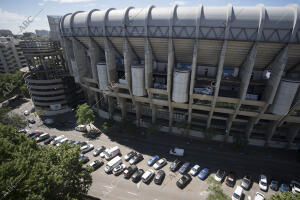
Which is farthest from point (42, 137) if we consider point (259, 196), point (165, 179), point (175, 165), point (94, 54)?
point (259, 196)

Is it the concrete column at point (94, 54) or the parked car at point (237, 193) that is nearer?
the parked car at point (237, 193)

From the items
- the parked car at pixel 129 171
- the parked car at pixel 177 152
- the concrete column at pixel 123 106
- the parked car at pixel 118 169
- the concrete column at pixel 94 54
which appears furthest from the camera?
the concrete column at pixel 123 106

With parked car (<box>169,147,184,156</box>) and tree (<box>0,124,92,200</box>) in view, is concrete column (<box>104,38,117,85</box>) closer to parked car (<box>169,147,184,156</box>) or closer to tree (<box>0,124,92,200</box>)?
tree (<box>0,124,92,200</box>)

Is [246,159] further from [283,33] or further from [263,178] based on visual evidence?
[283,33]

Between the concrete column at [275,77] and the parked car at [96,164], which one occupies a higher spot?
the concrete column at [275,77]

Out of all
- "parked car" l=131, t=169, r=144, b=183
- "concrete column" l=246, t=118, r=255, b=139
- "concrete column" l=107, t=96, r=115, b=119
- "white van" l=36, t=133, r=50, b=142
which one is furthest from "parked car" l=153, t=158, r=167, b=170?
"white van" l=36, t=133, r=50, b=142

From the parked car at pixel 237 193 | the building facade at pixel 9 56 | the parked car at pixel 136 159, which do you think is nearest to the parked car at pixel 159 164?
the parked car at pixel 136 159

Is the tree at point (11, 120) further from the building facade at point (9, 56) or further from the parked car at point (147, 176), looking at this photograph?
the building facade at point (9, 56)
